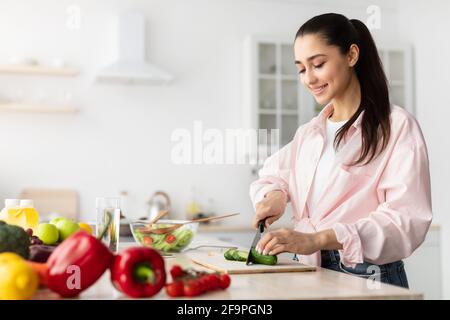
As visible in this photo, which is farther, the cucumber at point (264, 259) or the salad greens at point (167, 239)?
the salad greens at point (167, 239)

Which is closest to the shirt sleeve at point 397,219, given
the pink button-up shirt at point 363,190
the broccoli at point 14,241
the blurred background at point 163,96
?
the pink button-up shirt at point 363,190

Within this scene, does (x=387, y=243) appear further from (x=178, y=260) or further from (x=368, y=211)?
(x=178, y=260)

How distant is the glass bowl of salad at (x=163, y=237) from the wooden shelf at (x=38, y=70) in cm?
241

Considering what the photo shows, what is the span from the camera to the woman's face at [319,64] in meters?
1.34

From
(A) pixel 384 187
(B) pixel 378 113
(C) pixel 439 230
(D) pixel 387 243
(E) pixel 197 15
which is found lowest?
(C) pixel 439 230

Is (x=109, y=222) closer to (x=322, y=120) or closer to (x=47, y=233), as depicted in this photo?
(x=47, y=233)

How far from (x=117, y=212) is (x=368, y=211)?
22.4 inches

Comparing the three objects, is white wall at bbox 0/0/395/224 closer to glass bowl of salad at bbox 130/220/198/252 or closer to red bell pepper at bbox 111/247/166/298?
glass bowl of salad at bbox 130/220/198/252

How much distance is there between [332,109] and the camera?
60.9 inches

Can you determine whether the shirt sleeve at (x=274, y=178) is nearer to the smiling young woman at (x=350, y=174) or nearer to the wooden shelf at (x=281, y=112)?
the smiling young woman at (x=350, y=174)

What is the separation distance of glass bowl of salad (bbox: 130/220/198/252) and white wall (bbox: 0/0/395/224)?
2428 millimetres

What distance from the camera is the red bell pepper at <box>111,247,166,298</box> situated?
765 mm

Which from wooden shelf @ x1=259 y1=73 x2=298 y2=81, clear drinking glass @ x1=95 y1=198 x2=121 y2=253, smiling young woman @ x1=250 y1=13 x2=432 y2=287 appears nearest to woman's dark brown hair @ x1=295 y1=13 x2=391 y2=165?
smiling young woman @ x1=250 y1=13 x2=432 y2=287

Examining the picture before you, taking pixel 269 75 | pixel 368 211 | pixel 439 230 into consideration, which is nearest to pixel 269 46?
pixel 269 75
